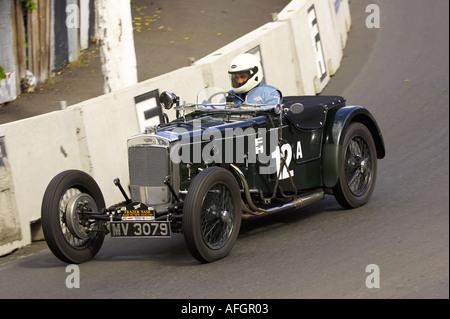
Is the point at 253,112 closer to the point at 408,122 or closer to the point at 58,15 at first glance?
the point at 408,122

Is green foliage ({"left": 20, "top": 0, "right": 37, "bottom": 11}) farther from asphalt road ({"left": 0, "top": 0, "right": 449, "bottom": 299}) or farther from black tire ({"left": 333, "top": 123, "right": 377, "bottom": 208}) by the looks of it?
black tire ({"left": 333, "top": 123, "right": 377, "bottom": 208})

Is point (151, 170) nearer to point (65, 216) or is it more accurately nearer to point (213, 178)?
point (213, 178)

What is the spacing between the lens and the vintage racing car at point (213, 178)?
7.34m

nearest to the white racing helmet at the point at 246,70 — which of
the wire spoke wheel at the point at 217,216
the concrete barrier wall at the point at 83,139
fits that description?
the wire spoke wheel at the point at 217,216

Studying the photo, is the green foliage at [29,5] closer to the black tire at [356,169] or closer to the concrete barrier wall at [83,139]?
the concrete barrier wall at [83,139]

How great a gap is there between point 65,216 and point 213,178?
1475 mm

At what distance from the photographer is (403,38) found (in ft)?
52.3

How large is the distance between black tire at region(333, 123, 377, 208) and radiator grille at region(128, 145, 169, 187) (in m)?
2.20

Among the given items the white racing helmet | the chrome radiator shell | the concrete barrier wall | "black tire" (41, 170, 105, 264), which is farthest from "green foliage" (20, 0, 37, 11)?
the chrome radiator shell

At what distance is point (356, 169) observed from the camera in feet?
30.1

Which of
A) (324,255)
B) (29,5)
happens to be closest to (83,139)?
(324,255)

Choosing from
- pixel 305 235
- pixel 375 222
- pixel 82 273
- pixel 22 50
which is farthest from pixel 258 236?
pixel 22 50

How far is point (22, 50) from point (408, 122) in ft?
20.9
